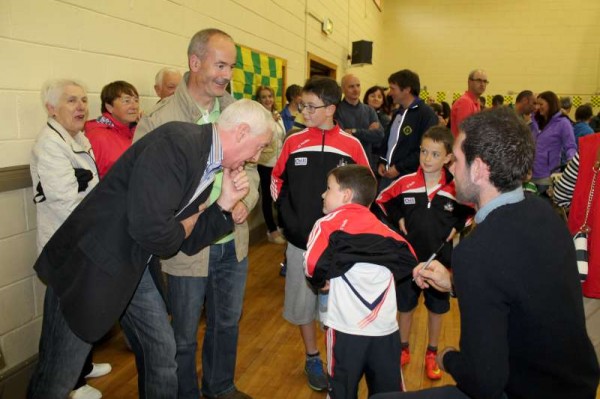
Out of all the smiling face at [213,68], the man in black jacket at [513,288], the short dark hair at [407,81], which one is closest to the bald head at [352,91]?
the short dark hair at [407,81]

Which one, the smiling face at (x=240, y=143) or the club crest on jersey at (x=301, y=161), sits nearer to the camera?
the smiling face at (x=240, y=143)

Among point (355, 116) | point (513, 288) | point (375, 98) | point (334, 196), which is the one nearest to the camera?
point (513, 288)

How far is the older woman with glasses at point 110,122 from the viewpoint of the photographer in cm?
259

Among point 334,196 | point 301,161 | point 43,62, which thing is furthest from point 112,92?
point 334,196

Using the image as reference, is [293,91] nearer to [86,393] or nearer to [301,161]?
[301,161]

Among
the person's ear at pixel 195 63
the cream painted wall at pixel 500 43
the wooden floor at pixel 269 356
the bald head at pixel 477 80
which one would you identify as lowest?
the wooden floor at pixel 269 356

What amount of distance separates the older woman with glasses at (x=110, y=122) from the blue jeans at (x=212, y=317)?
1039 mm

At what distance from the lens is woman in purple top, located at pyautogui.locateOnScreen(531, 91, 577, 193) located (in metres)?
4.37

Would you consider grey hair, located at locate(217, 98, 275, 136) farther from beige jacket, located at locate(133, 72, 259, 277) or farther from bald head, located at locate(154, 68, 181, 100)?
bald head, located at locate(154, 68, 181, 100)

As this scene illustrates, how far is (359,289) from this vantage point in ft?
5.80

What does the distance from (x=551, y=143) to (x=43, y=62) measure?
14.2 feet

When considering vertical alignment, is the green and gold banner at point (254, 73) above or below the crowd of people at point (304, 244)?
above

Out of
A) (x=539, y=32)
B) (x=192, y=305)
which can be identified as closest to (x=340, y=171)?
(x=192, y=305)

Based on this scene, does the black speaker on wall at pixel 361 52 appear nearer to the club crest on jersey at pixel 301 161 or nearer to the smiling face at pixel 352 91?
the smiling face at pixel 352 91
